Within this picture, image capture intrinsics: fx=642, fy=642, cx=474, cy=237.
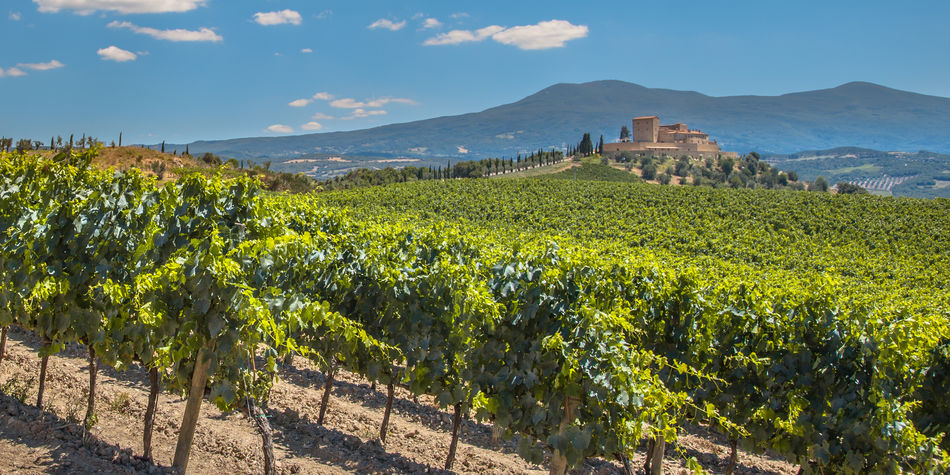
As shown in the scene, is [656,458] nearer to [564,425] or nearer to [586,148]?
[564,425]

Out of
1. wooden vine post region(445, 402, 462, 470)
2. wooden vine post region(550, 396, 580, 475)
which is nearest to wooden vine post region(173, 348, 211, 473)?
wooden vine post region(445, 402, 462, 470)

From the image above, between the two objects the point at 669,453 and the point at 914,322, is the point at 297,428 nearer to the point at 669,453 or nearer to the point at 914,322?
the point at 669,453

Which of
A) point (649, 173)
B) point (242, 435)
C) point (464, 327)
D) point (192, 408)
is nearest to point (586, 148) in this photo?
point (649, 173)

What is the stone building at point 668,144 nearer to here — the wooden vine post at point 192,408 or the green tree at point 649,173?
the green tree at point 649,173

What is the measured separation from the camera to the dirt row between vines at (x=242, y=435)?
719 centimetres

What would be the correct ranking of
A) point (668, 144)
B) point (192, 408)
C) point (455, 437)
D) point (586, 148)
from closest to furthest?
point (192, 408), point (455, 437), point (586, 148), point (668, 144)

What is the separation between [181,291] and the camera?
233 inches

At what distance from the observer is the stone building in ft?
435

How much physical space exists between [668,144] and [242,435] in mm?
135736

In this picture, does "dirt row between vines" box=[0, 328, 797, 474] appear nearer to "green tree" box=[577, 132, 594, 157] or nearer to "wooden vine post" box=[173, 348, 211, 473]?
"wooden vine post" box=[173, 348, 211, 473]

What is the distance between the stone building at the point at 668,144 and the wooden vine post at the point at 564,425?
127 meters

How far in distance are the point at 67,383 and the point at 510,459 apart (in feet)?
22.0

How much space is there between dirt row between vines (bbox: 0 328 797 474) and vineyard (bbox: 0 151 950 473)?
1.30 feet

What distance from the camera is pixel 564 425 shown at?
6.48 m
